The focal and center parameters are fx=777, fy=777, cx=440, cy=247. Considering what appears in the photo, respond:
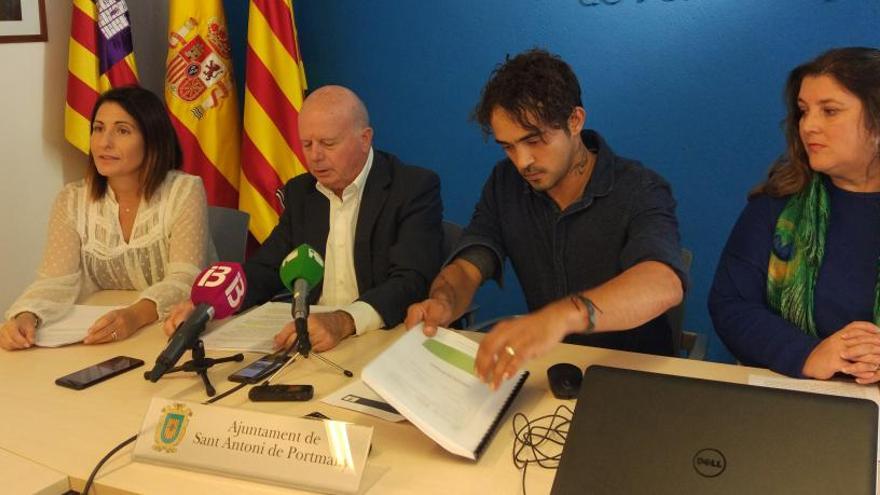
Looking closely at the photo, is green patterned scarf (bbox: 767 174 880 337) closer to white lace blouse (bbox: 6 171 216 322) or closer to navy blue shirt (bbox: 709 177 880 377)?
navy blue shirt (bbox: 709 177 880 377)

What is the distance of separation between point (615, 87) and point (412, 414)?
2.06 meters

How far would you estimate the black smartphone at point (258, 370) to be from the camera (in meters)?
1.63

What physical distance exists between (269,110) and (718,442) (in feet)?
9.04

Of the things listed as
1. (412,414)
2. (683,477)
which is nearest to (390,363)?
(412,414)

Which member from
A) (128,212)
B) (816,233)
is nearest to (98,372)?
(128,212)

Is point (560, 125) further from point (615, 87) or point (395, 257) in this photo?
point (615, 87)

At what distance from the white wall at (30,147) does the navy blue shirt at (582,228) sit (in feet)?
6.66

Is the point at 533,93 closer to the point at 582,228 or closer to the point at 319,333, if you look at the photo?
the point at 582,228

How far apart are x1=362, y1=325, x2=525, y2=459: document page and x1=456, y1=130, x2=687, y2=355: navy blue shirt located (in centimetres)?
56

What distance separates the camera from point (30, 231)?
125 inches

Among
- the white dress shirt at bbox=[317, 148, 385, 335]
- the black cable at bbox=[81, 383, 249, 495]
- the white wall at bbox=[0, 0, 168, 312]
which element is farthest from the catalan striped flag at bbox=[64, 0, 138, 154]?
the black cable at bbox=[81, 383, 249, 495]

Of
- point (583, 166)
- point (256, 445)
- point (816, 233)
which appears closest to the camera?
point (256, 445)

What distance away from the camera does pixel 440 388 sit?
4.44ft

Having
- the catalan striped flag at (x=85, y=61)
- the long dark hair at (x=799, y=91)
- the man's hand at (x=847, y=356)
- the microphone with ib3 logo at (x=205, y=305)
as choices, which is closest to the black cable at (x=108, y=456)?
the microphone with ib3 logo at (x=205, y=305)
